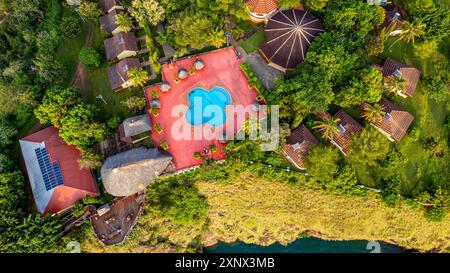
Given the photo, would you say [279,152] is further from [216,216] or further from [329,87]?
[216,216]

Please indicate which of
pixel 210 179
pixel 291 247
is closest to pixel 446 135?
pixel 291 247

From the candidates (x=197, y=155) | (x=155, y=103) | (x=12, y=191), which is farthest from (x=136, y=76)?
(x=12, y=191)

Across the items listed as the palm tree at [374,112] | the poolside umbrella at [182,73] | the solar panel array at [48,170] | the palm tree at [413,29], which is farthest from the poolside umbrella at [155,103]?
the palm tree at [413,29]

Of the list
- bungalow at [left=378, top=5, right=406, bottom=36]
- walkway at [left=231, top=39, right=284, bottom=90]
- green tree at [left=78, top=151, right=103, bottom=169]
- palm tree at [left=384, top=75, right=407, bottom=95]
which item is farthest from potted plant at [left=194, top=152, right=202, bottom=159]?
bungalow at [left=378, top=5, right=406, bottom=36]

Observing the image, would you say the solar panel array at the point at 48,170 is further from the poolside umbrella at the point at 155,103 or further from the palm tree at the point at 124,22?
the palm tree at the point at 124,22

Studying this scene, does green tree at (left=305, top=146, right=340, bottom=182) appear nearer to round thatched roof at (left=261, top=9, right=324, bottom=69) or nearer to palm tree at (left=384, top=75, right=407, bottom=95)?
palm tree at (left=384, top=75, right=407, bottom=95)

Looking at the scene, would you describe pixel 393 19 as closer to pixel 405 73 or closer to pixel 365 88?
pixel 405 73
